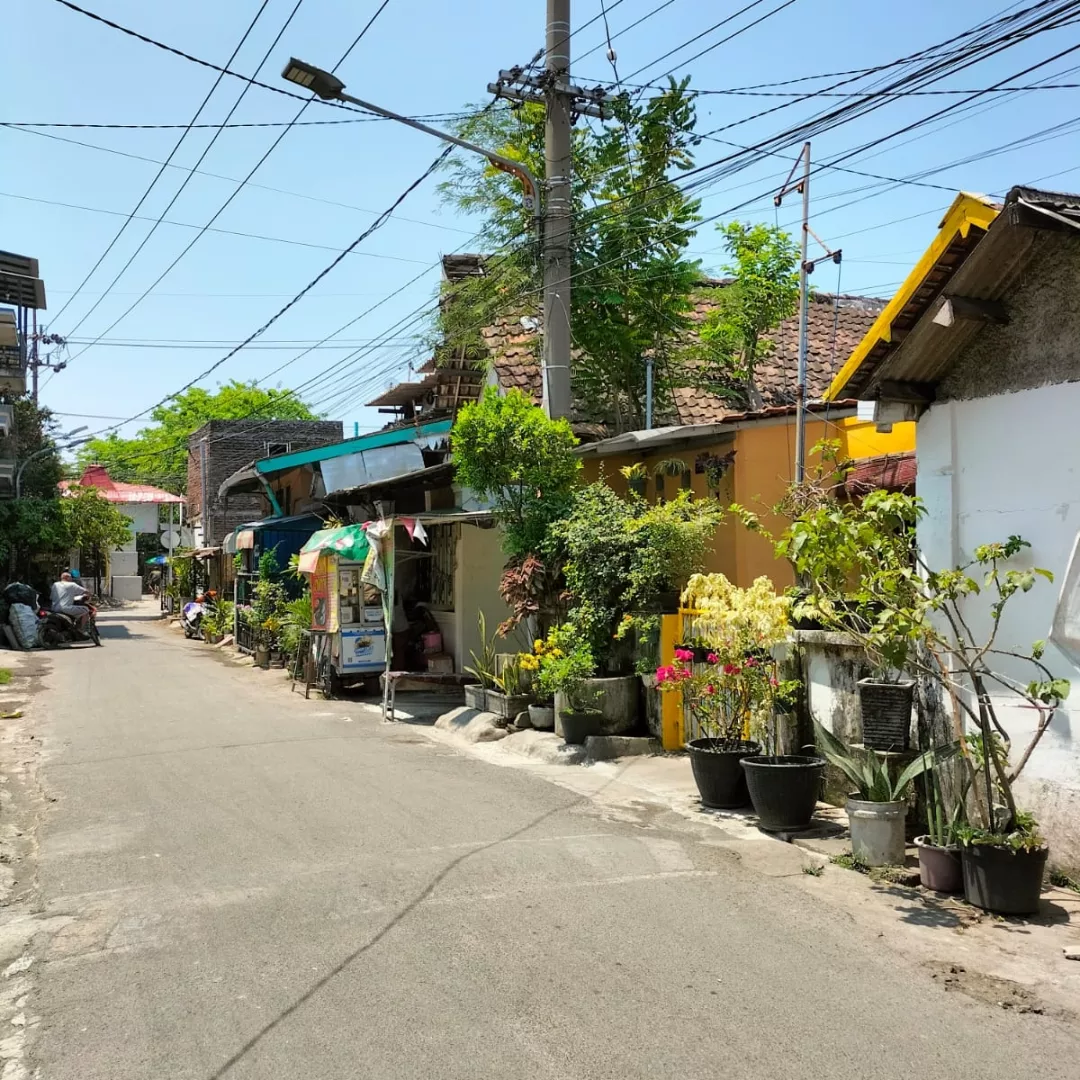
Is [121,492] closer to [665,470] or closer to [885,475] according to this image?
[665,470]

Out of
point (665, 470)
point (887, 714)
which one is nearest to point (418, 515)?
point (665, 470)

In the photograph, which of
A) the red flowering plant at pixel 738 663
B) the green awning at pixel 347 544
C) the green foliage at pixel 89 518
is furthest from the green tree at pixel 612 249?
the green foliage at pixel 89 518

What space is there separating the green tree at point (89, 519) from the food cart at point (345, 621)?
57.7ft

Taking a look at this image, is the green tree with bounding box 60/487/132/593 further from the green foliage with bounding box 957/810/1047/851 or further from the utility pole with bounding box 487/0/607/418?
the green foliage with bounding box 957/810/1047/851

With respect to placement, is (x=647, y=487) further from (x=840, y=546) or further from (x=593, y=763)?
(x=840, y=546)

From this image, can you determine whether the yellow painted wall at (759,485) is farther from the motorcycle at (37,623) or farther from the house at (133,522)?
the house at (133,522)

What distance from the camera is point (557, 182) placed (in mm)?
12477

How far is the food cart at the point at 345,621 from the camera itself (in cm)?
1541

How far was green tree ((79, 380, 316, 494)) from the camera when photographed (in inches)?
2452

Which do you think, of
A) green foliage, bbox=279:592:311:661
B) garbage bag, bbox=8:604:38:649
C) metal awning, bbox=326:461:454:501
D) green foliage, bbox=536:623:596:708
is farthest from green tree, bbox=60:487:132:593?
green foliage, bbox=536:623:596:708

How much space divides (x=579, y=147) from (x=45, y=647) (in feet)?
60.5

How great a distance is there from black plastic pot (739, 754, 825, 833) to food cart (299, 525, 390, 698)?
Answer: 893cm

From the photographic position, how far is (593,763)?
10000 millimetres

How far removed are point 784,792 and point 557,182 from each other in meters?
8.55
